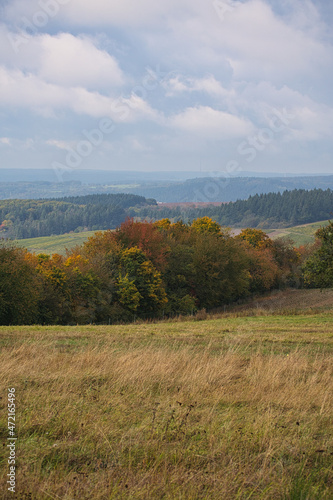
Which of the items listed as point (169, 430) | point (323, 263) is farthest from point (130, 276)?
point (169, 430)

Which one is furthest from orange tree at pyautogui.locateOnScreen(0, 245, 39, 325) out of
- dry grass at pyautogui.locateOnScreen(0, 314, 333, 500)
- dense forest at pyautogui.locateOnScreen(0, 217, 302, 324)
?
dry grass at pyautogui.locateOnScreen(0, 314, 333, 500)

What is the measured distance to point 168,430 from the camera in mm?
5008

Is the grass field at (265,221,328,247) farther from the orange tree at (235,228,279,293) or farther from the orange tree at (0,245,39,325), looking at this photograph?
the orange tree at (0,245,39,325)

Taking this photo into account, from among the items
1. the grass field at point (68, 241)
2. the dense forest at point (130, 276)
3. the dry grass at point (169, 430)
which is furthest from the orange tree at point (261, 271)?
the grass field at point (68, 241)

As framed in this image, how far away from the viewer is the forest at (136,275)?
114ft

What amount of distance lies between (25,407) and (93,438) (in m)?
1.43

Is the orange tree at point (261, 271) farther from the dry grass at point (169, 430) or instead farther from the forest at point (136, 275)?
the dry grass at point (169, 430)

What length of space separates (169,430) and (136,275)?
44.1 m

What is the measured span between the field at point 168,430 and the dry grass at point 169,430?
2 cm

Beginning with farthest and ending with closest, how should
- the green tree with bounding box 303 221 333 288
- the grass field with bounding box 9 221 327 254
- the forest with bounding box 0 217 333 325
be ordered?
the grass field with bounding box 9 221 327 254
the forest with bounding box 0 217 333 325
the green tree with bounding box 303 221 333 288

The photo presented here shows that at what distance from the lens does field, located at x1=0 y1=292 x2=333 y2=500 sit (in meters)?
3.86

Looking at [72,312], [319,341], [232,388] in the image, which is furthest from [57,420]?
[72,312]

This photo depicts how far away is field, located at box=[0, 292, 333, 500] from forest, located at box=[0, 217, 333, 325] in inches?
1081

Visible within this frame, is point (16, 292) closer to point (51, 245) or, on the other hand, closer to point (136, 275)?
point (136, 275)
